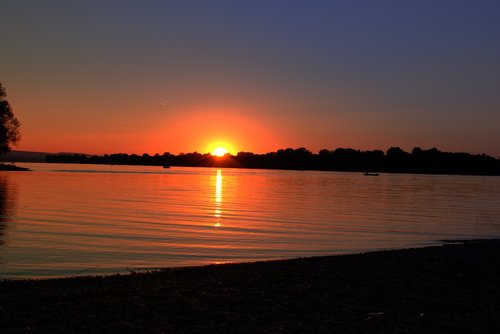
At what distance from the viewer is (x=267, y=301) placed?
36.7 feet

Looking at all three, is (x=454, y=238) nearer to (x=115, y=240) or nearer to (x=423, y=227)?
(x=423, y=227)

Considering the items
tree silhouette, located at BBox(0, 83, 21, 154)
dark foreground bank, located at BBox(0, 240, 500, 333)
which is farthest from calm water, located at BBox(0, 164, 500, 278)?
tree silhouette, located at BBox(0, 83, 21, 154)

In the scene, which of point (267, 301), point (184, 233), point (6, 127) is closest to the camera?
point (267, 301)

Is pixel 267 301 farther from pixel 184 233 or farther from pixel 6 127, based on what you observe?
pixel 6 127

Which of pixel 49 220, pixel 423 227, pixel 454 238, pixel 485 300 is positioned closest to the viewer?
pixel 485 300

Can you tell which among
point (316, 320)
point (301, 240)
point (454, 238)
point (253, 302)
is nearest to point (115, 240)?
point (301, 240)

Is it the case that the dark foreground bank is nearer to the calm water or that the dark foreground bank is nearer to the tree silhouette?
the calm water

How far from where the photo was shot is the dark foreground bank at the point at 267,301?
30.8ft

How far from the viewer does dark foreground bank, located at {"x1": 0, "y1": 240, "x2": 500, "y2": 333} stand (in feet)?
30.8

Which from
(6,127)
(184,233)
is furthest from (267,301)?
(6,127)

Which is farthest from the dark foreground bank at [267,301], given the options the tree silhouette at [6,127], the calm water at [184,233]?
the tree silhouette at [6,127]

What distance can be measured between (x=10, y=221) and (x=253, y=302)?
2319cm

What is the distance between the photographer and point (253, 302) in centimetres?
1105

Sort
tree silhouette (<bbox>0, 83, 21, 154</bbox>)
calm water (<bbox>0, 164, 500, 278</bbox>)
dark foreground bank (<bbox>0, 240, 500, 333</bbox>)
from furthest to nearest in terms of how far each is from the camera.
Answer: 1. tree silhouette (<bbox>0, 83, 21, 154</bbox>)
2. calm water (<bbox>0, 164, 500, 278</bbox>)
3. dark foreground bank (<bbox>0, 240, 500, 333</bbox>)
